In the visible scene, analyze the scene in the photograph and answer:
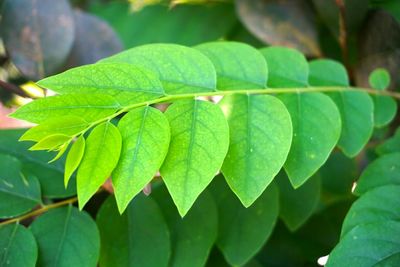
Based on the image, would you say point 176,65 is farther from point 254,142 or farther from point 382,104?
point 382,104

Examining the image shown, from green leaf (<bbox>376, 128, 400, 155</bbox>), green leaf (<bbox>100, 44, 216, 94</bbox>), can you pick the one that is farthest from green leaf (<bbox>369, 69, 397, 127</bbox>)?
green leaf (<bbox>100, 44, 216, 94</bbox>)

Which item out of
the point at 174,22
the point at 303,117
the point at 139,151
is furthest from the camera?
the point at 174,22

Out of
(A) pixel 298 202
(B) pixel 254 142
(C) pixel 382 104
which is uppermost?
(B) pixel 254 142

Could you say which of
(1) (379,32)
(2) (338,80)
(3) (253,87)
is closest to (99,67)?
(3) (253,87)

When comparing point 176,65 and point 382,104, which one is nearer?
point 176,65

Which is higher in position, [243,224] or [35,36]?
[35,36]

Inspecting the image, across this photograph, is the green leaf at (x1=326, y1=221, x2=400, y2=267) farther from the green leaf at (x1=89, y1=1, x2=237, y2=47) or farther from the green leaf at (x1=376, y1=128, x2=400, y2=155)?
the green leaf at (x1=89, y1=1, x2=237, y2=47)

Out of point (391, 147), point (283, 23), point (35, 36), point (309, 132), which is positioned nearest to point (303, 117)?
point (309, 132)
